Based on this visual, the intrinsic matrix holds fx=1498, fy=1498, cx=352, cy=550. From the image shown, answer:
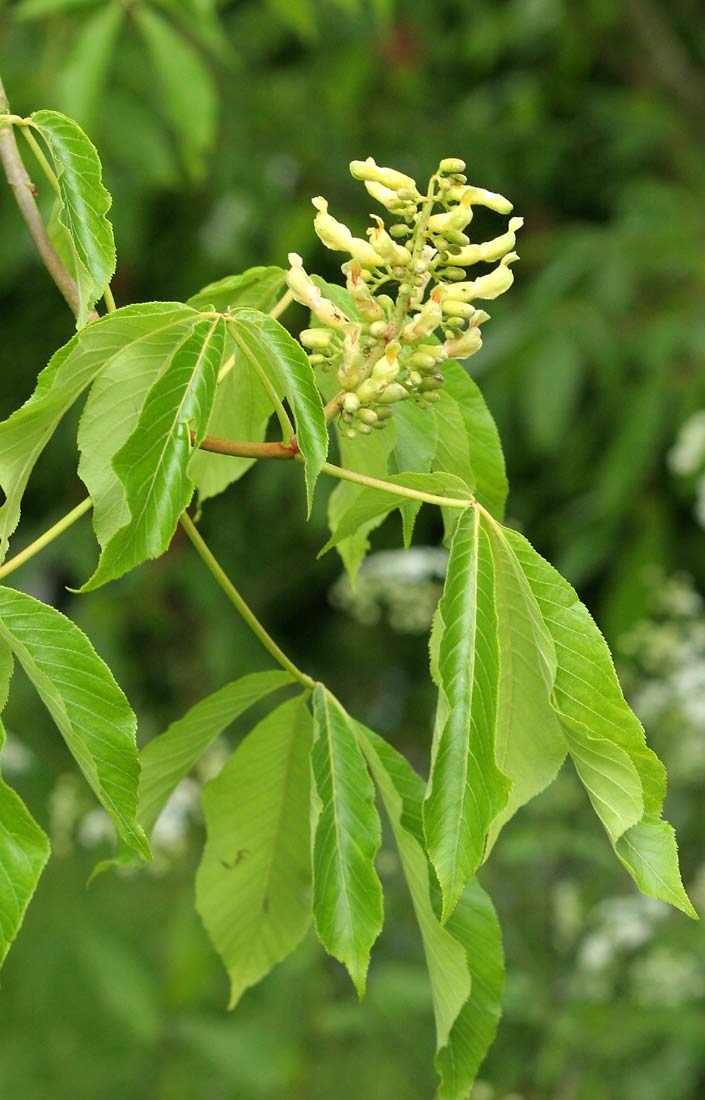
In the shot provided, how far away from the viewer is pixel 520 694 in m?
0.70

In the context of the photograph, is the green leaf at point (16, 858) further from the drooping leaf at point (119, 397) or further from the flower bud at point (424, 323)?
the flower bud at point (424, 323)

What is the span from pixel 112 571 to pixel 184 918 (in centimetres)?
202

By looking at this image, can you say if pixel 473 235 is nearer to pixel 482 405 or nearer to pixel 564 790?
pixel 564 790

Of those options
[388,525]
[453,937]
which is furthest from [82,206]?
[388,525]

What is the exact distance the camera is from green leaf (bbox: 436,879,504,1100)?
772mm

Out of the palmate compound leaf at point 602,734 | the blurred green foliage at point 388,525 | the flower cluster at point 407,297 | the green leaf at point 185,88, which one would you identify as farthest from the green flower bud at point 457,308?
the green leaf at point 185,88

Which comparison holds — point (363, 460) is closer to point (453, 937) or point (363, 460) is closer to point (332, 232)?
point (332, 232)

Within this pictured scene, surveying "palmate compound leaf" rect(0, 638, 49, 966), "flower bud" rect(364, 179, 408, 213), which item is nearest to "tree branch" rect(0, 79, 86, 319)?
"flower bud" rect(364, 179, 408, 213)

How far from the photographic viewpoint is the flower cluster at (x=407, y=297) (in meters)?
0.67

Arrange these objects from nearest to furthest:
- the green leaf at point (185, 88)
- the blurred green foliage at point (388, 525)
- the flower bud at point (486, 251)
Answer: the flower bud at point (486, 251)
the green leaf at point (185, 88)
the blurred green foliage at point (388, 525)

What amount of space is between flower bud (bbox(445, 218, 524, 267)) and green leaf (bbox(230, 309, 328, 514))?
3.7 inches

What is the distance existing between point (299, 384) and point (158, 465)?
68mm

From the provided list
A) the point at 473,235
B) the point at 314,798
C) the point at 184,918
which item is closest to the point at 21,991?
the point at 184,918

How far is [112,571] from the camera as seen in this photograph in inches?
24.0
